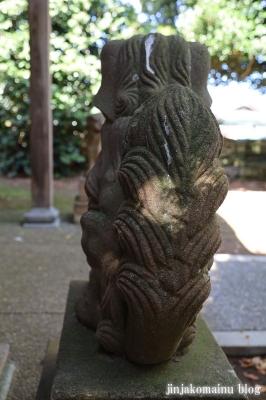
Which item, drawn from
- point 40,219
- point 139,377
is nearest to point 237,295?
point 139,377

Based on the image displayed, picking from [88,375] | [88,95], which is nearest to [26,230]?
[88,375]

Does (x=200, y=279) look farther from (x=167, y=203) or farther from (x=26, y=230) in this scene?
(x=26, y=230)

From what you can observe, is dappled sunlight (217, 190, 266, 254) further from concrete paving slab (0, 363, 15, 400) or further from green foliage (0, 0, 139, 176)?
green foliage (0, 0, 139, 176)

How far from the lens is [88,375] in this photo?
1.36 m

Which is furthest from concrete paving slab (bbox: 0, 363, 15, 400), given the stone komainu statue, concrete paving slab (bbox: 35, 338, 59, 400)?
the stone komainu statue

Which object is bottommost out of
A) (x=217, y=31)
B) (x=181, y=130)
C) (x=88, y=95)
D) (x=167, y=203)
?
(x=88, y=95)

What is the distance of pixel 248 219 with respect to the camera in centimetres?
595

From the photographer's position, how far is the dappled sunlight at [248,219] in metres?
5.36

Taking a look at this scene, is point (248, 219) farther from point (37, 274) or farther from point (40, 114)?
point (40, 114)

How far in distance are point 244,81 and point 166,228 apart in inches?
471

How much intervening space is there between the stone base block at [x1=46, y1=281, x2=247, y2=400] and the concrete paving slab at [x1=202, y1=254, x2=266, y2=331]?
1658 millimetres

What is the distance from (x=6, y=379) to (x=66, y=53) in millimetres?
8745

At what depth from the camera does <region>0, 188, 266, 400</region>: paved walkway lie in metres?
2.78

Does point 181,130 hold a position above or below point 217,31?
below
